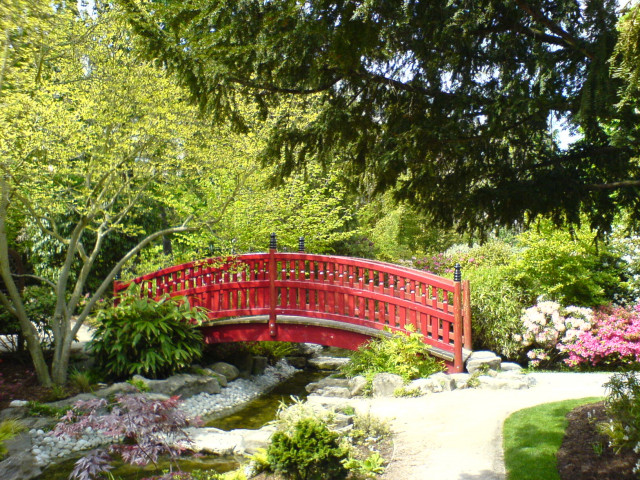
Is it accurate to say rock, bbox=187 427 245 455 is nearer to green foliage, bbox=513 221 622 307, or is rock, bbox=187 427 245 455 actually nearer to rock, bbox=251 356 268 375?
rock, bbox=251 356 268 375

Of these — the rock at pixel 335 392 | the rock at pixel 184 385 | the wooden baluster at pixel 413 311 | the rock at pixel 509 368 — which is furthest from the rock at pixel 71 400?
the rock at pixel 509 368

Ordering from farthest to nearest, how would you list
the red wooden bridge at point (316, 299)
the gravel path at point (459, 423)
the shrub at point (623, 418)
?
the red wooden bridge at point (316, 299) → the gravel path at point (459, 423) → the shrub at point (623, 418)

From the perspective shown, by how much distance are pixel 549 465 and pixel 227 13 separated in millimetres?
4100

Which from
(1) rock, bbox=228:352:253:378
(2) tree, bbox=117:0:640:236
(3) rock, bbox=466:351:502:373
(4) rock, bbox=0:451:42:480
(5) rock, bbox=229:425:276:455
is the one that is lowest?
(1) rock, bbox=228:352:253:378

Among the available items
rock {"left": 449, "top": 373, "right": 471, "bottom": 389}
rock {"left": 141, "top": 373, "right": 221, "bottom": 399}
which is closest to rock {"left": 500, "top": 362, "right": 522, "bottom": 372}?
rock {"left": 449, "top": 373, "right": 471, "bottom": 389}

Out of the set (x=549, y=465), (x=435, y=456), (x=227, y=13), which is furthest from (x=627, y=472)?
(x=227, y=13)

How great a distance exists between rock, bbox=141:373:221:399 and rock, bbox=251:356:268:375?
1280 mm

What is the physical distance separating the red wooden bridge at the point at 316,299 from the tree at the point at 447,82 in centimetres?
388

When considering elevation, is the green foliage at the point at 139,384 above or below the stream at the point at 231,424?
above

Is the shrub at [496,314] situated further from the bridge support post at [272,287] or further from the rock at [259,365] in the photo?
the rock at [259,365]

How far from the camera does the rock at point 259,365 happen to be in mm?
10403

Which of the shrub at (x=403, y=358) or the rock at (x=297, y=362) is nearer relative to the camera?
the shrub at (x=403, y=358)

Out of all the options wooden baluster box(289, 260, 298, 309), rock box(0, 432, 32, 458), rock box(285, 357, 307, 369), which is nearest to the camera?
rock box(0, 432, 32, 458)

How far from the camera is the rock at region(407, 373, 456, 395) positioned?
6.73m
